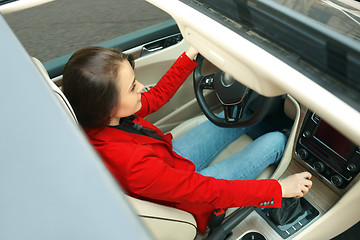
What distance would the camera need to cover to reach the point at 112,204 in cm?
30

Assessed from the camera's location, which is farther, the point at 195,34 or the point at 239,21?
the point at 195,34

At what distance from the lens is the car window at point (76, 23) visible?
2.70m

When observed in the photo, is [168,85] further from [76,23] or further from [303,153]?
[76,23]

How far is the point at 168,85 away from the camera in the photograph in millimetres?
1338

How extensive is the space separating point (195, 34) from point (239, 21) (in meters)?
0.16

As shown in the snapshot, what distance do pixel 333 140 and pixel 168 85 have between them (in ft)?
2.30

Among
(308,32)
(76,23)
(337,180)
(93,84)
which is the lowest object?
(76,23)

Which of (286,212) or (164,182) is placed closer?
(164,182)

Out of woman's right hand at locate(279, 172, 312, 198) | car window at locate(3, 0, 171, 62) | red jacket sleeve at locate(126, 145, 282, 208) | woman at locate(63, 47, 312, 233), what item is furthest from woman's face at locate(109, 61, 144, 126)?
car window at locate(3, 0, 171, 62)

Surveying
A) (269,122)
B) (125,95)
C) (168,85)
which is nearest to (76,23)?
(168,85)

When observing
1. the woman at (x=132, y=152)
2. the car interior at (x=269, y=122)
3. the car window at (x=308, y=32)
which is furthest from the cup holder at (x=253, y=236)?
the car window at (x=308, y=32)

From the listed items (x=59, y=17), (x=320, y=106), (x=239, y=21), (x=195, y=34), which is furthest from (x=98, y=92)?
(x=59, y=17)

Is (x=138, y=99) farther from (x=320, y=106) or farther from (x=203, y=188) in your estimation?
(x=320, y=106)

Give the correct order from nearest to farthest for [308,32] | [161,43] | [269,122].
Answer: [308,32] < [269,122] < [161,43]
